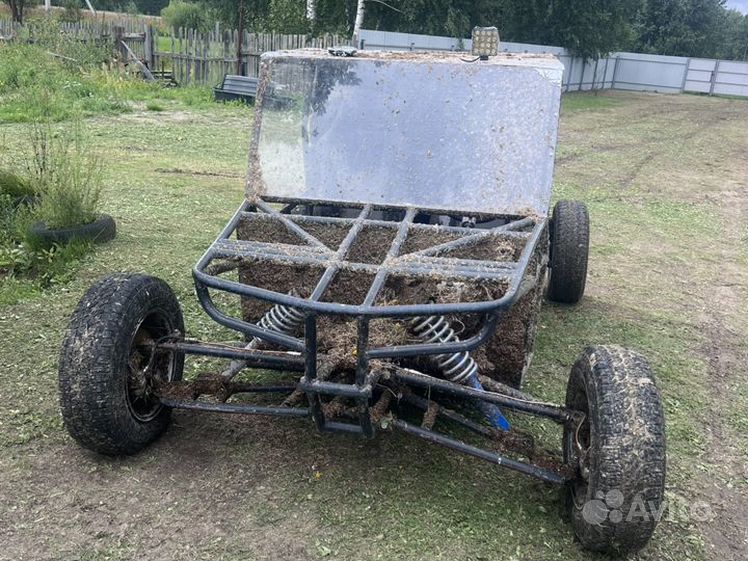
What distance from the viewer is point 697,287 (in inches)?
251

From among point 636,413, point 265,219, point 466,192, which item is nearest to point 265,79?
point 265,219

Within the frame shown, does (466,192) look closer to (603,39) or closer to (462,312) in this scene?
(462,312)

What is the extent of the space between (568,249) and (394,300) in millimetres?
2474

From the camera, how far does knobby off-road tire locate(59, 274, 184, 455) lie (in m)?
3.08

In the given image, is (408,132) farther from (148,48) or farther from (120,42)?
(120,42)

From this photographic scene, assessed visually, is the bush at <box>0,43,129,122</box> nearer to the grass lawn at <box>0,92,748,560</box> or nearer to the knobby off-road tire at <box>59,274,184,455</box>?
the grass lawn at <box>0,92,748,560</box>

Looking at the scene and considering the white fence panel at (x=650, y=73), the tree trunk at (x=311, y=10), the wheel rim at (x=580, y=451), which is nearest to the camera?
the wheel rim at (x=580, y=451)

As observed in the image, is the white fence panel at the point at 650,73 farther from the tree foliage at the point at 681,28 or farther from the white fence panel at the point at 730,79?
the tree foliage at the point at 681,28

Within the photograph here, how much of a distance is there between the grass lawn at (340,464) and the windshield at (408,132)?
3.94 ft

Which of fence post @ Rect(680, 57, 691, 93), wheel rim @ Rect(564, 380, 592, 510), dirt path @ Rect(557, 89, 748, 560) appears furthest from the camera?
fence post @ Rect(680, 57, 691, 93)

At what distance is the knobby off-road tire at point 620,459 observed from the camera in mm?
2678

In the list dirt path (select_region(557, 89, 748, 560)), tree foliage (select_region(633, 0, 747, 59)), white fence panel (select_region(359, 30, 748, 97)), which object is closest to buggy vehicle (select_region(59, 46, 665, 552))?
dirt path (select_region(557, 89, 748, 560))

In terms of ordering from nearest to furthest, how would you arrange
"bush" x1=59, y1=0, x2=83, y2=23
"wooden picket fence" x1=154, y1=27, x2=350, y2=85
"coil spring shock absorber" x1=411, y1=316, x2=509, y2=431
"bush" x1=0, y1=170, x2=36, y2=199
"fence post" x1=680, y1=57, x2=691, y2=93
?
1. "coil spring shock absorber" x1=411, y1=316, x2=509, y2=431
2. "bush" x1=0, y1=170, x2=36, y2=199
3. "wooden picket fence" x1=154, y1=27, x2=350, y2=85
4. "fence post" x1=680, y1=57, x2=691, y2=93
5. "bush" x1=59, y1=0, x2=83, y2=23

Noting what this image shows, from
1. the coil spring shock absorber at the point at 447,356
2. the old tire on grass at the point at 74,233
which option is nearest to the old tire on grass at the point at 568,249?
the coil spring shock absorber at the point at 447,356
